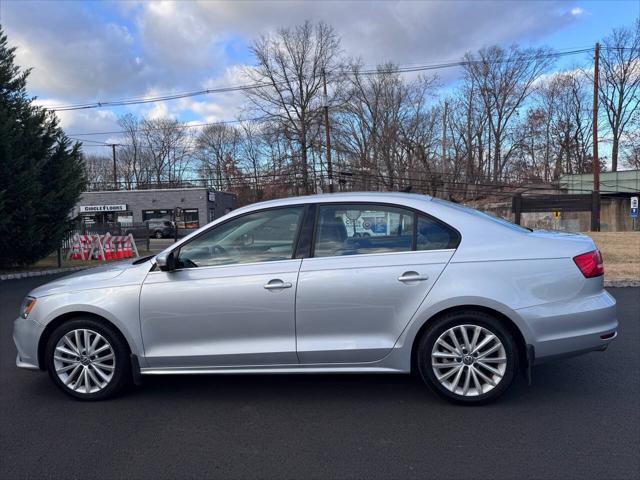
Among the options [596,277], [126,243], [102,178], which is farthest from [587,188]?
[102,178]

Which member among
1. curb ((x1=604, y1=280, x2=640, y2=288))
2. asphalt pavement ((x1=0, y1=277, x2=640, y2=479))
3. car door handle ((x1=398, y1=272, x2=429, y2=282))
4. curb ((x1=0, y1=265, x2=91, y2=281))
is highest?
car door handle ((x1=398, y1=272, x2=429, y2=282))

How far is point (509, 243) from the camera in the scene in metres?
3.81

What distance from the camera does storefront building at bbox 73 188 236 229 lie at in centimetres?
4431

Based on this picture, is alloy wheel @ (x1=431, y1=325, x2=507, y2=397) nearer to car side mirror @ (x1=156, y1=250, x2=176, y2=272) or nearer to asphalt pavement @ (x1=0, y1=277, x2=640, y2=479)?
asphalt pavement @ (x1=0, y1=277, x2=640, y2=479)

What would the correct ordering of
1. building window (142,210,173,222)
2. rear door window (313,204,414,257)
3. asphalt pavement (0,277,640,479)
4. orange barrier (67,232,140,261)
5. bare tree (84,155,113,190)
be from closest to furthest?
1. asphalt pavement (0,277,640,479)
2. rear door window (313,204,414,257)
3. orange barrier (67,232,140,261)
4. building window (142,210,173,222)
5. bare tree (84,155,113,190)

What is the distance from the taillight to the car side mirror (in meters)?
3.16

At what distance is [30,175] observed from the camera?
14055 mm

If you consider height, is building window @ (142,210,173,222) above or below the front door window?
above

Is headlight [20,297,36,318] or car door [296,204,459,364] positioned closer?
car door [296,204,459,364]

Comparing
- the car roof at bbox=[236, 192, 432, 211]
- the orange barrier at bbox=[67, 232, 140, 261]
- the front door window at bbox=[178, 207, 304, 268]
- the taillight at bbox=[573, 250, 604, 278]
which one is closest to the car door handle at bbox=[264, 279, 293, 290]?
the front door window at bbox=[178, 207, 304, 268]

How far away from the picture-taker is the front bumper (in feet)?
13.4

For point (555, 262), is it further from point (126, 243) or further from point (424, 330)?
point (126, 243)

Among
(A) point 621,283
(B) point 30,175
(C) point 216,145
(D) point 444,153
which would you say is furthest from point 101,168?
(A) point 621,283

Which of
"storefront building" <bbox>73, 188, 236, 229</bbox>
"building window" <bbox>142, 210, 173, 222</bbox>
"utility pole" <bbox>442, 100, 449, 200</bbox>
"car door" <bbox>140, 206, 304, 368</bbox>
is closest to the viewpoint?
"car door" <bbox>140, 206, 304, 368</bbox>
